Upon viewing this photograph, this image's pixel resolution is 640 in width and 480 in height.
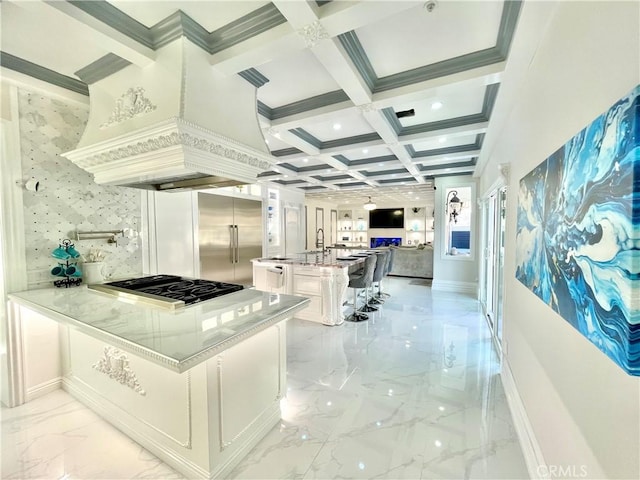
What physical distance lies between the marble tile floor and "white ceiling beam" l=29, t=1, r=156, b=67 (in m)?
2.55

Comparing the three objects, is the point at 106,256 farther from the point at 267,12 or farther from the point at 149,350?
the point at 267,12

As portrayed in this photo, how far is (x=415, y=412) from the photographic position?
2.08 m

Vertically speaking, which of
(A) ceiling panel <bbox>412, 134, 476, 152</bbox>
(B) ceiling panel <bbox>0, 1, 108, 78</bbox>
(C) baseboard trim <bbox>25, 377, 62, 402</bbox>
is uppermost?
(A) ceiling panel <bbox>412, 134, 476, 152</bbox>

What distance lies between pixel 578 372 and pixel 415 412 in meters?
1.34

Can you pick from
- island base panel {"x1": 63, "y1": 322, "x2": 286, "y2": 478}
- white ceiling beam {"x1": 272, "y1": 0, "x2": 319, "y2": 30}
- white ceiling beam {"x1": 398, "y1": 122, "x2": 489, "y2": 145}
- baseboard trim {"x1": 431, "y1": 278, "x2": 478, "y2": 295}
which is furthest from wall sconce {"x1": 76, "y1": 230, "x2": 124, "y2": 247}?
baseboard trim {"x1": 431, "y1": 278, "x2": 478, "y2": 295}

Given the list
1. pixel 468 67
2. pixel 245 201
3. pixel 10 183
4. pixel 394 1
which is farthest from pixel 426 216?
pixel 10 183

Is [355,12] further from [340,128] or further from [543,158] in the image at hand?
[340,128]

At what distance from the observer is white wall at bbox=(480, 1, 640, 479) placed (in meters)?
0.81

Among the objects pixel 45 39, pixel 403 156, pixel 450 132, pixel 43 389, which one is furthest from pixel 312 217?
pixel 45 39

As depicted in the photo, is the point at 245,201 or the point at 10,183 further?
the point at 245,201

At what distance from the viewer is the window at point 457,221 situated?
614 cm

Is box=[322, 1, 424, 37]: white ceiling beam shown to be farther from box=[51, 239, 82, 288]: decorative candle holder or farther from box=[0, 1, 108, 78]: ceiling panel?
box=[51, 239, 82, 288]: decorative candle holder

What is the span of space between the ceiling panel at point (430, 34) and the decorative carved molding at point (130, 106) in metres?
1.50

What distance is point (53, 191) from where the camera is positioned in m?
2.27
